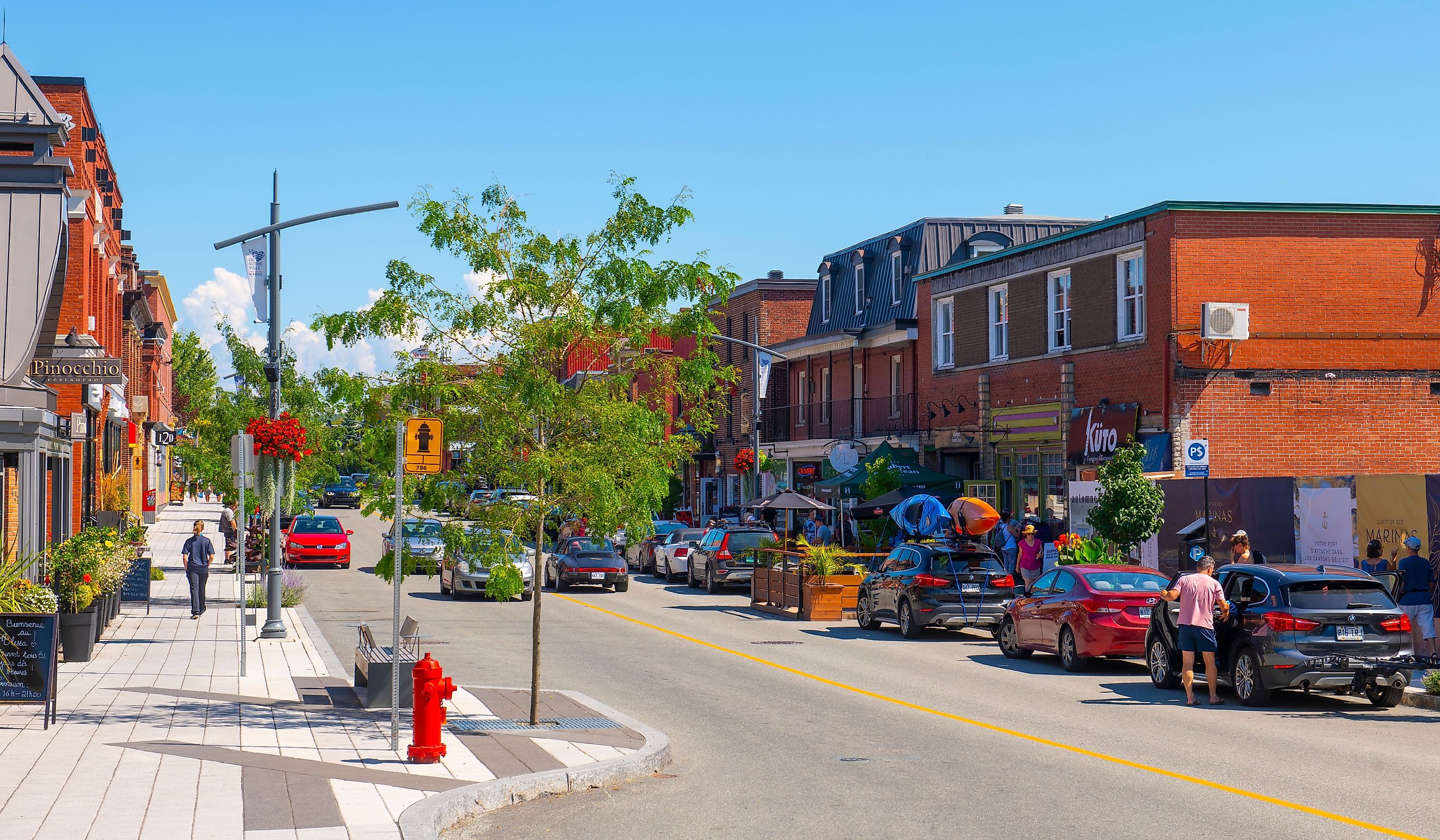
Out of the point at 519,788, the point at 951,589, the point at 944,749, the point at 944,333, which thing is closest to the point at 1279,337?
the point at 951,589

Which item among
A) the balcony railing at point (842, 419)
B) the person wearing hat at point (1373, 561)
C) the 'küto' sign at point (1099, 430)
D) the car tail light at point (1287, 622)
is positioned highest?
the balcony railing at point (842, 419)

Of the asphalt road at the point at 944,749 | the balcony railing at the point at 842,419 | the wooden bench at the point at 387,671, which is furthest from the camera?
the balcony railing at the point at 842,419

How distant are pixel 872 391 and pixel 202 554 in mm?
26069

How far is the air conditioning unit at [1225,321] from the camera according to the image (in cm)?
2766

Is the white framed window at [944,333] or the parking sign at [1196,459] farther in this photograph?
the white framed window at [944,333]

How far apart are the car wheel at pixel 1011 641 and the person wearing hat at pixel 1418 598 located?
522 cm

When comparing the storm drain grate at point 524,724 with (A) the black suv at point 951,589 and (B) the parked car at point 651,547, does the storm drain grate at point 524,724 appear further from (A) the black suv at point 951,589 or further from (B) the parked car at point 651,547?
(B) the parked car at point 651,547

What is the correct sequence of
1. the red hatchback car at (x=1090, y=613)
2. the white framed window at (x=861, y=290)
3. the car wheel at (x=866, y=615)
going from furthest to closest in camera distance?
the white framed window at (x=861, y=290)
the car wheel at (x=866, y=615)
the red hatchback car at (x=1090, y=613)

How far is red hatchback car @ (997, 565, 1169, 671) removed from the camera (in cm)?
1861

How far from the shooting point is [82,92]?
30203 millimetres

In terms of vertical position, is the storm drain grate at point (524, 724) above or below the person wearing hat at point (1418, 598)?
below

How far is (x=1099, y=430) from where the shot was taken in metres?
30.6

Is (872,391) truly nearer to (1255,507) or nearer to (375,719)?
(1255,507)

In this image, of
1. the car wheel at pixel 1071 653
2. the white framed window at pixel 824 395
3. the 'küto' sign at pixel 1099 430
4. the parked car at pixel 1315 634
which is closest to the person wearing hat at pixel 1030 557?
the 'küto' sign at pixel 1099 430
